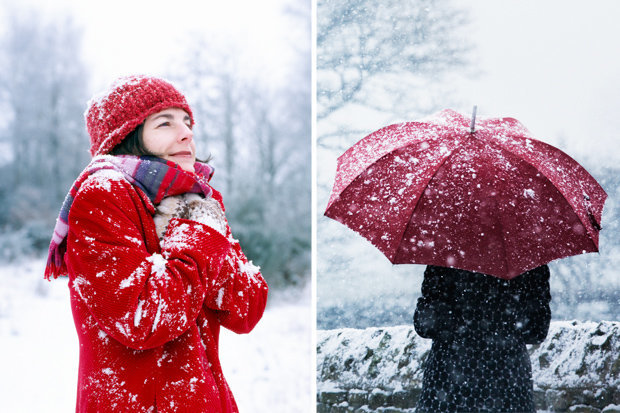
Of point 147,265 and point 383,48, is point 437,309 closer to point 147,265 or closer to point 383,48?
point 147,265

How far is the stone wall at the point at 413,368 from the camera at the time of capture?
2773 millimetres

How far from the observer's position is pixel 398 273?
302 centimetres

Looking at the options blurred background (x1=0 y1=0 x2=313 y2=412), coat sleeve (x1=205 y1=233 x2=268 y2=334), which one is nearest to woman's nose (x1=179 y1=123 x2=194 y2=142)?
coat sleeve (x1=205 y1=233 x2=268 y2=334)

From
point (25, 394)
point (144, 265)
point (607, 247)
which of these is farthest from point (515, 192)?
point (25, 394)

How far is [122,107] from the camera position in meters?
1.39

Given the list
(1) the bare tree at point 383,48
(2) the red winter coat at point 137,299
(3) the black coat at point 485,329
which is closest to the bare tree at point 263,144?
(1) the bare tree at point 383,48

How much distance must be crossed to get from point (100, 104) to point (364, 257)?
1894 mm

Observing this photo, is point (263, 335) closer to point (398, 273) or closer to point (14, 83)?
point (398, 273)

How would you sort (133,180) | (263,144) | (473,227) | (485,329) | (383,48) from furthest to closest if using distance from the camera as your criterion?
(263,144), (383,48), (485,329), (473,227), (133,180)

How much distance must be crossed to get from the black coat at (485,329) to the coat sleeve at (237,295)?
0.73 metres

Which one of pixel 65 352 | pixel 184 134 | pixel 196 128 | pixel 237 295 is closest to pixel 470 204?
pixel 237 295

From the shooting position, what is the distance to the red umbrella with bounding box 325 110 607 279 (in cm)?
176

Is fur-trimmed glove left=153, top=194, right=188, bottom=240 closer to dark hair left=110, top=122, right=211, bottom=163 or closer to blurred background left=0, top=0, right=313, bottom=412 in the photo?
dark hair left=110, top=122, right=211, bottom=163

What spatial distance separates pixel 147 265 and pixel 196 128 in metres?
4.50
